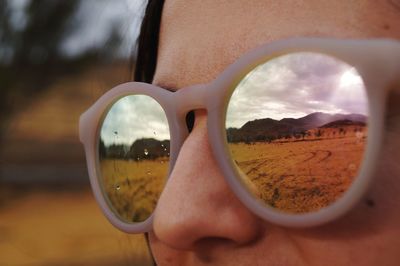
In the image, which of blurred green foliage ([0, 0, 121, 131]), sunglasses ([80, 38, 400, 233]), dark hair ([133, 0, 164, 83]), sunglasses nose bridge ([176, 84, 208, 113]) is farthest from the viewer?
→ blurred green foliage ([0, 0, 121, 131])

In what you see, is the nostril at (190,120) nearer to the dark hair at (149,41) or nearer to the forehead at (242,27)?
the forehead at (242,27)

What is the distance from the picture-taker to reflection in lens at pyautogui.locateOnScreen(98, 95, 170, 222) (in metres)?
0.90

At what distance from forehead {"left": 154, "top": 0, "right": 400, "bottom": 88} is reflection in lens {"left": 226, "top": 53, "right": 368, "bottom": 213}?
7 centimetres

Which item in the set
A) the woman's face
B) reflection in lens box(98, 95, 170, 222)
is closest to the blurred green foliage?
reflection in lens box(98, 95, 170, 222)

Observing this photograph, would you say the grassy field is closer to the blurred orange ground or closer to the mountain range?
the mountain range

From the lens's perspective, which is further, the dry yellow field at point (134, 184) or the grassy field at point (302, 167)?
the dry yellow field at point (134, 184)

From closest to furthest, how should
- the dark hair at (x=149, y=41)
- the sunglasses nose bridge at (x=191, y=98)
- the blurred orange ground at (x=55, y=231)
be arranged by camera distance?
the sunglasses nose bridge at (x=191, y=98)
the dark hair at (x=149, y=41)
the blurred orange ground at (x=55, y=231)

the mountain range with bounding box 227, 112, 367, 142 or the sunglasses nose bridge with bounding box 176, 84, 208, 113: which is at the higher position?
the sunglasses nose bridge with bounding box 176, 84, 208, 113

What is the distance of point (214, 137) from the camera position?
2.47 feet

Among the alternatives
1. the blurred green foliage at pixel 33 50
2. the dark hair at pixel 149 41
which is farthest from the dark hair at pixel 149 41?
the blurred green foliage at pixel 33 50

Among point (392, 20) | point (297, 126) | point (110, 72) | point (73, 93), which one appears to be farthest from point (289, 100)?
point (73, 93)

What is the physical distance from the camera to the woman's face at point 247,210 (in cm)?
69

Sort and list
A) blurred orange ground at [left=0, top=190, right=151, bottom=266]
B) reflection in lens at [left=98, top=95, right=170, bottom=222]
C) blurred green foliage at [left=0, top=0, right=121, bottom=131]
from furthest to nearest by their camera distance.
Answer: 1. blurred green foliage at [left=0, top=0, right=121, bottom=131]
2. blurred orange ground at [left=0, top=190, right=151, bottom=266]
3. reflection in lens at [left=98, top=95, right=170, bottom=222]

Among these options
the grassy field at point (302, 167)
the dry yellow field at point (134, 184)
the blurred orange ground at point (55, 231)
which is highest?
the grassy field at point (302, 167)
